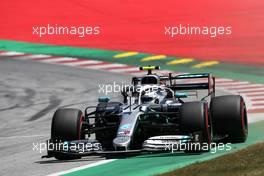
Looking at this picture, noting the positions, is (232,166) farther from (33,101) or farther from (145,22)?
(145,22)

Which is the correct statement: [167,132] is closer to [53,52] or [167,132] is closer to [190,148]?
[190,148]

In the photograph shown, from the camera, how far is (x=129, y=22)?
128ft

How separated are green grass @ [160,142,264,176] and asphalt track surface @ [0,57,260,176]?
2.70m

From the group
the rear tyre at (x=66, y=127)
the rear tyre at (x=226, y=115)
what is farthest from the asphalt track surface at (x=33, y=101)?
the rear tyre at (x=226, y=115)

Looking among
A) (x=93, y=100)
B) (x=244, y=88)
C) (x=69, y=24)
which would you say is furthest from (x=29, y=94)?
(x=69, y=24)

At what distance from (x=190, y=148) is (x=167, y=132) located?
0.92m

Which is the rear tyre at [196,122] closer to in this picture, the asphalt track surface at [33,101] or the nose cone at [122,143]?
the nose cone at [122,143]

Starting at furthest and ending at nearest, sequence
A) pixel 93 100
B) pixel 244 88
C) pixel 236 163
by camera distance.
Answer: pixel 244 88
pixel 93 100
pixel 236 163

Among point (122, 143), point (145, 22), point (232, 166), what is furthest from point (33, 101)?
point (232, 166)

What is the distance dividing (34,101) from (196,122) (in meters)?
12.5

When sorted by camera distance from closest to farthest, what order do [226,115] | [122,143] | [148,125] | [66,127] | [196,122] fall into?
[122,143], [196,122], [148,125], [66,127], [226,115]

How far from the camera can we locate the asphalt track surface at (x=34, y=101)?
15.9 meters

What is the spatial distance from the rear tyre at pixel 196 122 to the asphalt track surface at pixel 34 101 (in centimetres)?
191

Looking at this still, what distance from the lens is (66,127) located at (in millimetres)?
16328
